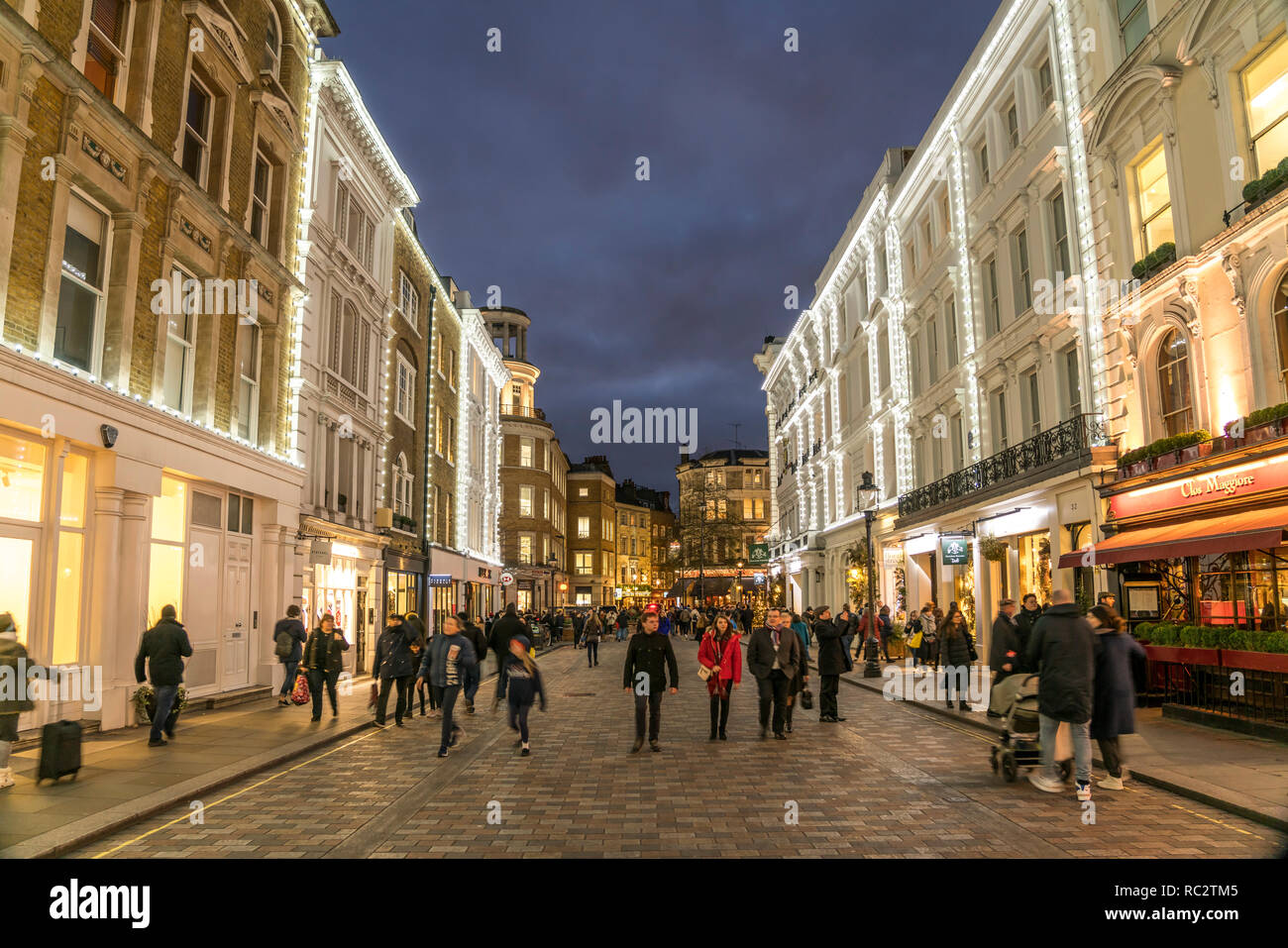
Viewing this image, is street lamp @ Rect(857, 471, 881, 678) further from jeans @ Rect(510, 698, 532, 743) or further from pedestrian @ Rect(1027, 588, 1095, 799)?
pedestrian @ Rect(1027, 588, 1095, 799)

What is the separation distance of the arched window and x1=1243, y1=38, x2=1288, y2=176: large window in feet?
10.8

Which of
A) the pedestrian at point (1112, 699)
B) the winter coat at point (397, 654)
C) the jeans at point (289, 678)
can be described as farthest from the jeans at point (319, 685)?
the pedestrian at point (1112, 699)

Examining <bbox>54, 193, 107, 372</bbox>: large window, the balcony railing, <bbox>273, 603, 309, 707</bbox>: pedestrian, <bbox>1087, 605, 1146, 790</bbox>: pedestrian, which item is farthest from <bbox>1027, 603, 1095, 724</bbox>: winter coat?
<bbox>54, 193, 107, 372</bbox>: large window

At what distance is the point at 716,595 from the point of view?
6109cm

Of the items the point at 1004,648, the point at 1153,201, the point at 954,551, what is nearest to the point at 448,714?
the point at 1004,648

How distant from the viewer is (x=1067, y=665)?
8.08 m

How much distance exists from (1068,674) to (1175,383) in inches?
427

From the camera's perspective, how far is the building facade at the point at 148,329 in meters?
11.2

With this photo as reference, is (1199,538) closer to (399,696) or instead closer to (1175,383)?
(1175,383)

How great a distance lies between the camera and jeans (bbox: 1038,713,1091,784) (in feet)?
26.6

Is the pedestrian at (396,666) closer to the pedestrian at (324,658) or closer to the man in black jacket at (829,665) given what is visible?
the pedestrian at (324,658)

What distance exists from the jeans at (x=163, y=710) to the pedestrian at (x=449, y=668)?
129 inches

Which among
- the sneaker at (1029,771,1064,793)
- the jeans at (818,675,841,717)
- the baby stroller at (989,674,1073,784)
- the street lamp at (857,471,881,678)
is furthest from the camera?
the street lamp at (857,471,881,678)
